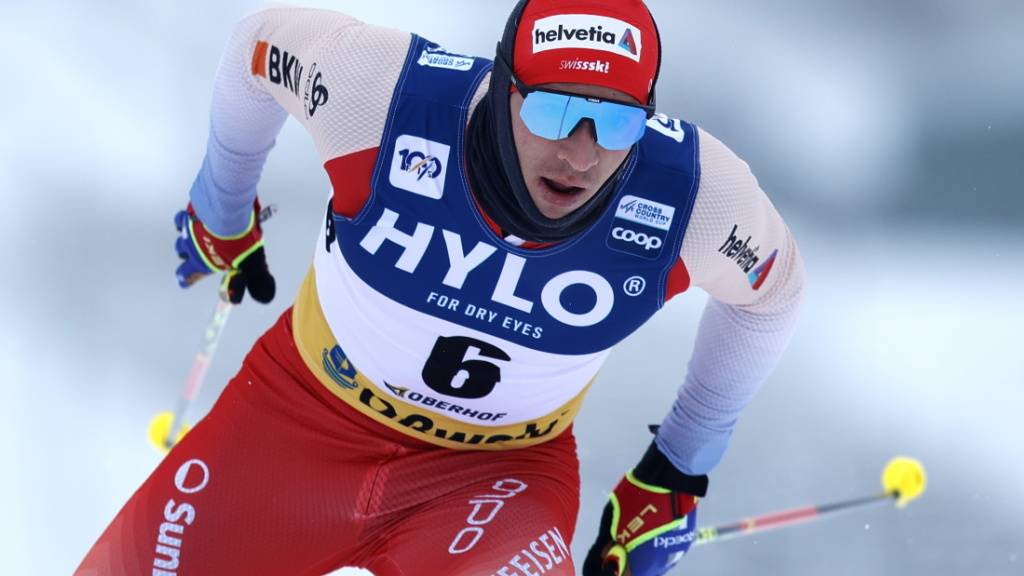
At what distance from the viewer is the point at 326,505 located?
9.48ft

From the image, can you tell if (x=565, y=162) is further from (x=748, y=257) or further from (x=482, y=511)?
(x=482, y=511)

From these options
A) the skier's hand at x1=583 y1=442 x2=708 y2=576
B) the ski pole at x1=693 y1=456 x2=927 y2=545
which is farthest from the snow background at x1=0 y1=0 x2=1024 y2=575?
the skier's hand at x1=583 y1=442 x2=708 y2=576

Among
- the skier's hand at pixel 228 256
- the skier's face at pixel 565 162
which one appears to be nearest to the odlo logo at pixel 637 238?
the skier's face at pixel 565 162

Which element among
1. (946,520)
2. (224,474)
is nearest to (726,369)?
(224,474)

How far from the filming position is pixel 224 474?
293 cm

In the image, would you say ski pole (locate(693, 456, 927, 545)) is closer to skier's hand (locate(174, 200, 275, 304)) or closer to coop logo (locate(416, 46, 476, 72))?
skier's hand (locate(174, 200, 275, 304))

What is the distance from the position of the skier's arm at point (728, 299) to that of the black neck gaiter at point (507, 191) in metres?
0.27

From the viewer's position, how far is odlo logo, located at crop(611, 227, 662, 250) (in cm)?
268

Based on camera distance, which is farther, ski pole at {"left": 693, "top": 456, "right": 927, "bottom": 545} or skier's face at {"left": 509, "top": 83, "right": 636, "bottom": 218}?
ski pole at {"left": 693, "top": 456, "right": 927, "bottom": 545}

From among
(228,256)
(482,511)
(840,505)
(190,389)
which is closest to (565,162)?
(482,511)

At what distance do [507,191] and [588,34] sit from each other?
14.2 inches

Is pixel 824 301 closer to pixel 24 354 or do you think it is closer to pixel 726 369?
pixel 726 369

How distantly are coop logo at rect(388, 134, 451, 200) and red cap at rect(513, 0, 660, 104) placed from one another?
0.27 metres

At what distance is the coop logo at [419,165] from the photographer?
2656 millimetres
